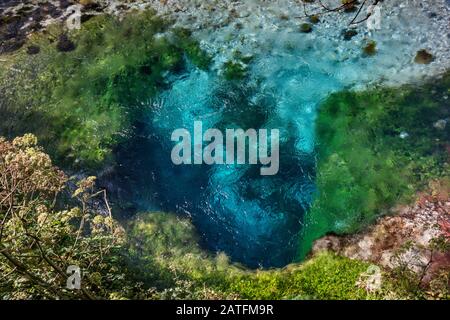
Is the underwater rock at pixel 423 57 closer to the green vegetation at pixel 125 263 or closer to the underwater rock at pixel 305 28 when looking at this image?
the underwater rock at pixel 305 28

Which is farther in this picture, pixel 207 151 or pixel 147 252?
pixel 207 151

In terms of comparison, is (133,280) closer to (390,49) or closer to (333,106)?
(333,106)

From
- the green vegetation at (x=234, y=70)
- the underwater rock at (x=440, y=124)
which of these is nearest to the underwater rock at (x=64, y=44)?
the green vegetation at (x=234, y=70)

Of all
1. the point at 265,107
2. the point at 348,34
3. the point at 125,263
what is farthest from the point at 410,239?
the point at 348,34

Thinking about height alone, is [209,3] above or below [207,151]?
above

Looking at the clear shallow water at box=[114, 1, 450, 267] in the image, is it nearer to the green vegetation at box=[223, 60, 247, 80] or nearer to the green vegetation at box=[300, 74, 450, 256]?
the green vegetation at box=[223, 60, 247, 80]

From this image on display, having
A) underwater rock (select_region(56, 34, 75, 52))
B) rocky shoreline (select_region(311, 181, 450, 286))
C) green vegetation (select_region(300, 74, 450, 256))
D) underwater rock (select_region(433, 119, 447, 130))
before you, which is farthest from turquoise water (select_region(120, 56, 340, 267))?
underwater rock (select_region(56, 34, 75, 52))

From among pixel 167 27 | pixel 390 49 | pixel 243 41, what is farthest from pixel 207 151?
pixel 390 49

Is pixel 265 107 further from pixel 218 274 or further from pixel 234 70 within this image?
pixel 218 274
